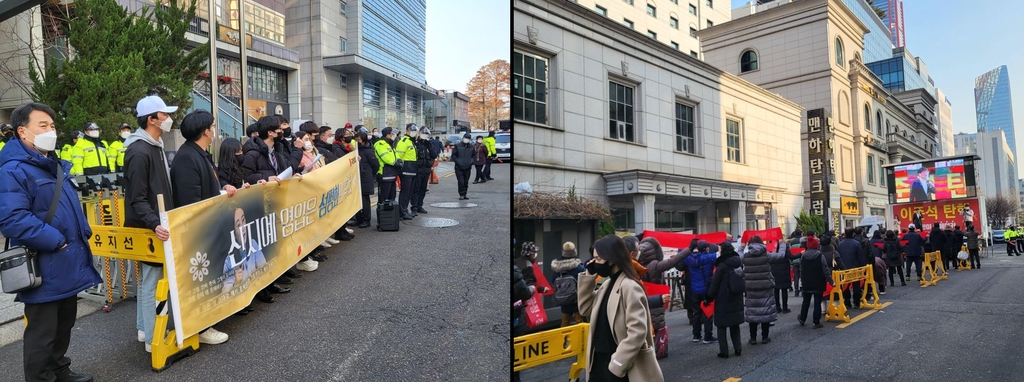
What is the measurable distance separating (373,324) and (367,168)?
2.00 meters

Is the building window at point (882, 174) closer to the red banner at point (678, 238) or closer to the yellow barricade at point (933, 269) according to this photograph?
the yellow barricade at point (933, 269)

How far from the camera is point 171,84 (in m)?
2.33

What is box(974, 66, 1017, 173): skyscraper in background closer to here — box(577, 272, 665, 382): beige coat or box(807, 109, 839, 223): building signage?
box(807, 109, 839, 223): building signage

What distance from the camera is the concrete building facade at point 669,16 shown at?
67.9 inches

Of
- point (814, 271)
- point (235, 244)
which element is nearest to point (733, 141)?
point (814, 271)

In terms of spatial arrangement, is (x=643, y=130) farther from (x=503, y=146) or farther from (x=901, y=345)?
(x=901, y=345)

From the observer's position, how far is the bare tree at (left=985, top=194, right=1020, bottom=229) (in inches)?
79.4

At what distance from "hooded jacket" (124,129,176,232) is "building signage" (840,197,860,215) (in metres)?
2.59

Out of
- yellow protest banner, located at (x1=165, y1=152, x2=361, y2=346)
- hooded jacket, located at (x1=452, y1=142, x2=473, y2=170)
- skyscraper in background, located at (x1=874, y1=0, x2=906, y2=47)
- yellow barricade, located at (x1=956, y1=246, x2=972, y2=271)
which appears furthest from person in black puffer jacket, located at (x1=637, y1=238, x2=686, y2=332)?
yellow protest banner, located at (x1=165, y1=152, x2=361, y2=346)

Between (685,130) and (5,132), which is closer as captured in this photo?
(685,130)

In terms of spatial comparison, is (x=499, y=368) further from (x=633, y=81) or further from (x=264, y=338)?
(x=633, y=81)

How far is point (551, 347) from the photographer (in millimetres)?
1770

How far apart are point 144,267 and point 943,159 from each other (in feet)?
10.4

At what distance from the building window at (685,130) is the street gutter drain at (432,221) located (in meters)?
1.87
